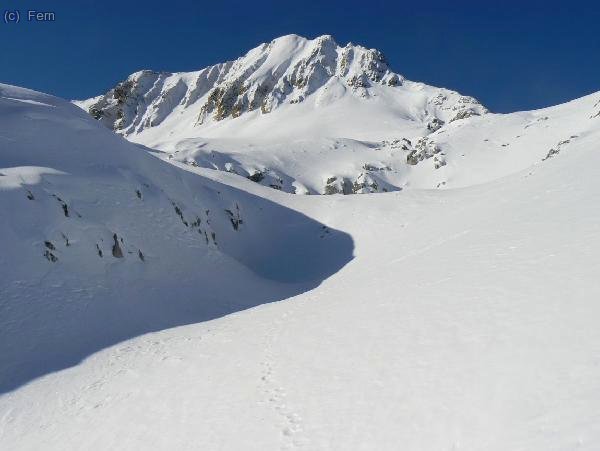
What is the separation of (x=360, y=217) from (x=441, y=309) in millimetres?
22711

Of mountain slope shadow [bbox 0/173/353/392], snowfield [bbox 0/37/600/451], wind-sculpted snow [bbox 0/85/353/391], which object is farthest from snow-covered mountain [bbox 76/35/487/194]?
snowfield [bbox 0/37/600/451]

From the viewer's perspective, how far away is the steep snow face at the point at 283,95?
12581 cm

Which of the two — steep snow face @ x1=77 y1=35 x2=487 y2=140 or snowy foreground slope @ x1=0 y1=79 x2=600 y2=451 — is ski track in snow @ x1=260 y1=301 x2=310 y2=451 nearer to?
snowy foreground slope @ x1=0 y1=79 x2=600 y2=451

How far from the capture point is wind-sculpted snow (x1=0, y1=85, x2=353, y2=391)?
17.0m

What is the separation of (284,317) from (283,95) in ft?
433

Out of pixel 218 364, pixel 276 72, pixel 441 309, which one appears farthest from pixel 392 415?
pixel 276 72

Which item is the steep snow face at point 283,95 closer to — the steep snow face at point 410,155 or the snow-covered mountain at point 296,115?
the snow-covered mountain at point 296,115

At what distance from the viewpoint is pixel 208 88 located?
166m

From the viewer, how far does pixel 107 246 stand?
21.6 metres

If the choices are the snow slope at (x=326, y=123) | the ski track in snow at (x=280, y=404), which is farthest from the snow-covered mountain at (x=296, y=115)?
the ski track in snow at (x=280, y=404)

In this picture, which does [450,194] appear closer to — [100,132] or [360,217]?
[360,217]

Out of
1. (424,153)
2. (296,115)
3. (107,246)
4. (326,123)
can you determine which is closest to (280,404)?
(107,246)

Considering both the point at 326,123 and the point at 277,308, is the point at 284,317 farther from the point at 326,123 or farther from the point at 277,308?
the point at 326,123

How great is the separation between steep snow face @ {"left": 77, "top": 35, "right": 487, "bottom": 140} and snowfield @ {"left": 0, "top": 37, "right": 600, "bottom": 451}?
81435 millimetres
